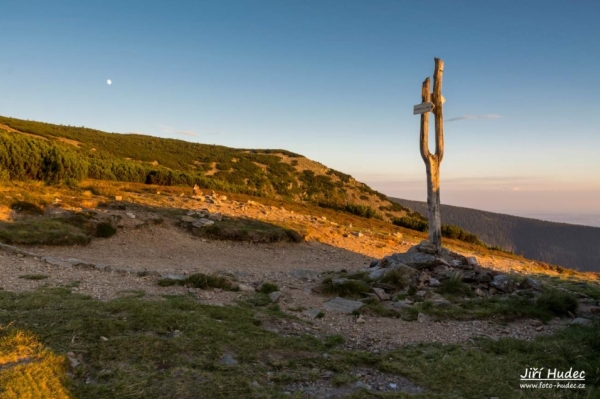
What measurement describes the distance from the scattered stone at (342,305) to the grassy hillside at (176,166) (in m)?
15.1

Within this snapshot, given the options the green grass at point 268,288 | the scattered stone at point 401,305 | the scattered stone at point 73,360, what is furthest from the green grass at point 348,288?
the scattered stone at point 73,360

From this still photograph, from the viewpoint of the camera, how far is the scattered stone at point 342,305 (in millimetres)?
8156

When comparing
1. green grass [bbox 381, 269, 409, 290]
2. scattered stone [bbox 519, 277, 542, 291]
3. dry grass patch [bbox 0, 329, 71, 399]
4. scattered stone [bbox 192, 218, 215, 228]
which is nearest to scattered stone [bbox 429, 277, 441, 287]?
green grass [bbox 381, 269, 409, 290]

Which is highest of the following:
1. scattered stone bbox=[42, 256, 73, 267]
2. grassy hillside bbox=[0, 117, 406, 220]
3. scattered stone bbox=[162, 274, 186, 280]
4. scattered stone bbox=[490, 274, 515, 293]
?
grassy hillside bbox=[0, 117, 406, 220]

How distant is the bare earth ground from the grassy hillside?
6.89 m

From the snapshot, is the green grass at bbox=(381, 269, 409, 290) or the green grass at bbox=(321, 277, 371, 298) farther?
the green grass at bbox=(381, 269, 409, 290)

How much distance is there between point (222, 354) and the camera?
5105mm

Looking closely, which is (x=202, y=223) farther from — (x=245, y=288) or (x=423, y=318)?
(x=423, y=318)

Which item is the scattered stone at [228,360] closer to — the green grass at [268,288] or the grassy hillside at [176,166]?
the green grass at [268,288]

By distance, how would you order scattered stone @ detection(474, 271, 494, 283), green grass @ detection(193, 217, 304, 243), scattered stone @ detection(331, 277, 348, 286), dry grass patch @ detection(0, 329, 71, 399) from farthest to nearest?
1. green grass @ detection(193, 217, 304, 243)
2. scattered stone @ detection(474, 271, 494, 283)
3. scattered stone @ detection(331, 277, 348, 286)
4. dry grass patch @ detection(0, 329, 71, 399)

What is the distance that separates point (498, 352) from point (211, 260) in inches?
354

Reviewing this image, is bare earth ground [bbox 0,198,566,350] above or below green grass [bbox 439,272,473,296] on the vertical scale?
below

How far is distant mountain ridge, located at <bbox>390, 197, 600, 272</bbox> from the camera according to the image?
110 feet

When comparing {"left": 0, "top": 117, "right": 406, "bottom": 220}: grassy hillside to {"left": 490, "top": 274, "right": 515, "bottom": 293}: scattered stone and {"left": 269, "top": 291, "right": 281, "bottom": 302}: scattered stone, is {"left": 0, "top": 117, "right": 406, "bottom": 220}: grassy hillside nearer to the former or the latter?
{"left": 269, "top": 291, "right": 281, "bottom": 302}: scattered stone
